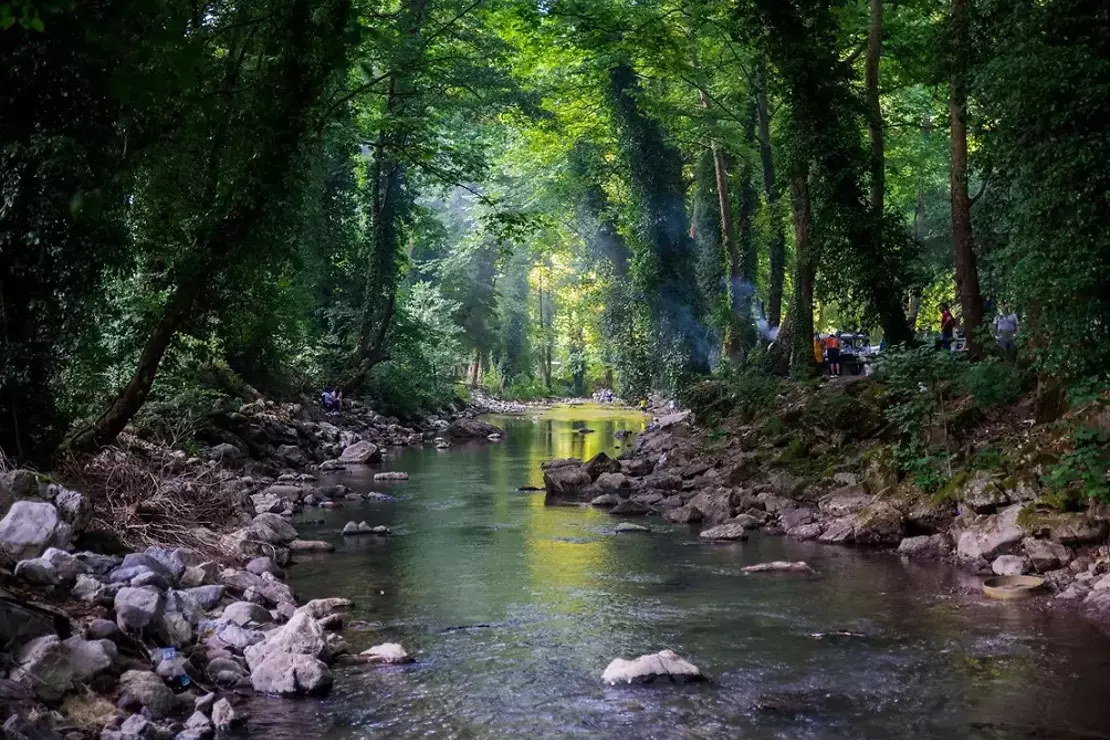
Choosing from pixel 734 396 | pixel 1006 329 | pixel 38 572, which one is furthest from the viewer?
pixel 734 396

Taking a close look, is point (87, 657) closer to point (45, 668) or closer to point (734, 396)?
point (45, 668)

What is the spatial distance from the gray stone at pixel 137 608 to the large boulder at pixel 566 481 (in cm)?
1036

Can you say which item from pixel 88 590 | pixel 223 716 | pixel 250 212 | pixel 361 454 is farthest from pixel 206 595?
pixel 361 454

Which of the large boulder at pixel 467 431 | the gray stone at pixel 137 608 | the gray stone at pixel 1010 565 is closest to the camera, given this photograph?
the gray stone at pixel 137 608

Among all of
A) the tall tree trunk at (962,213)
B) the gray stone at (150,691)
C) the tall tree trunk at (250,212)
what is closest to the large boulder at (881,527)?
the tall tree trunk at (962,213)

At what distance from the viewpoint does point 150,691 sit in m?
5.85

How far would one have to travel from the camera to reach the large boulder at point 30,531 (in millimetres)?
7043

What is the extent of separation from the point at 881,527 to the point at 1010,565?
7.66 ft

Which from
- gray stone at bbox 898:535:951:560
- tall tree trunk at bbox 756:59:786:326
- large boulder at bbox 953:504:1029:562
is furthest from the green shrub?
tall tree trunk at bbox 756:59:786:326

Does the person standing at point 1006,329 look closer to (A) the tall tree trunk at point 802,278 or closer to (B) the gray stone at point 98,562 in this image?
(A) the tall tree trunk at point 802,278

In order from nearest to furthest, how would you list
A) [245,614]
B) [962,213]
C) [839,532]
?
1. [245,614]
2. [839,532]
3. [962,213]

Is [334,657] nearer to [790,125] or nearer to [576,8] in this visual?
[790,125]

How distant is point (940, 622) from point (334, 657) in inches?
203

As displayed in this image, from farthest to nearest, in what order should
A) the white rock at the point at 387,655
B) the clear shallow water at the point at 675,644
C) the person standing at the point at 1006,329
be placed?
the person standing at the point at 1006,329
the white rock at the point at 387,655
the clear shallow water at the point at 675,644
